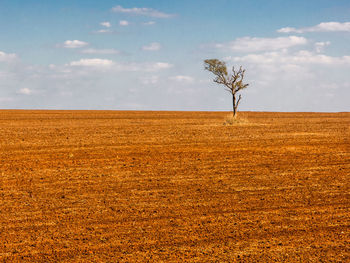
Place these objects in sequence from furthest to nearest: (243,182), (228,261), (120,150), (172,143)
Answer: (172,143) < (120,150) < (243,182) < (228,261)

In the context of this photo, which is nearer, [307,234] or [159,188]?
[307,234]

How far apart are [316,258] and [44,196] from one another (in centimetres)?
646

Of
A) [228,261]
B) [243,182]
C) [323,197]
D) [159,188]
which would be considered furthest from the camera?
[243,182]

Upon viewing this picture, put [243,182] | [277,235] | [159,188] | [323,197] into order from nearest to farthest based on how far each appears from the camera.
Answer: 1. [277,235]
2. [323,197]
3. [159,188]
4. [243,182]

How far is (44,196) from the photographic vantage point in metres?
9.38

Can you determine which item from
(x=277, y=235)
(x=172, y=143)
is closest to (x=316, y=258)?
(x=277, y=235)

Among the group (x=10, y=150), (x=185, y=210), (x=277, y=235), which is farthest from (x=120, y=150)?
(x=277, y=235)

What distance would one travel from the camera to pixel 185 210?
813 cm

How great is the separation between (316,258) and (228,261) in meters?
1.35

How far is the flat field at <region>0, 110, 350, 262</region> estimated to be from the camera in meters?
6.04

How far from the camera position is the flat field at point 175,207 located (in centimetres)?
604

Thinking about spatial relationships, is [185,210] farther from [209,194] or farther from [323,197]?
[323,197]

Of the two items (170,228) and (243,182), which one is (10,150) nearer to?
(243,182)

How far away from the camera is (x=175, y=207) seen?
27.4 ft
